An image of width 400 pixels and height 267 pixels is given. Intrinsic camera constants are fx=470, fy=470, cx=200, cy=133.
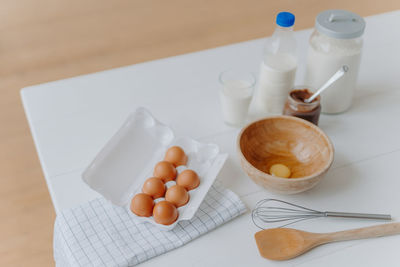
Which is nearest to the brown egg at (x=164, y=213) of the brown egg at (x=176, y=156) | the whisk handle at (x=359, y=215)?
the brown egg at (x=176, y=156)

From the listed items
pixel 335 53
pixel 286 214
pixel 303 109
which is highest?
pixel 335 53

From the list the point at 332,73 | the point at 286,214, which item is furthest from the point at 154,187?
the point at 332,73

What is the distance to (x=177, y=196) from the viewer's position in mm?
1046

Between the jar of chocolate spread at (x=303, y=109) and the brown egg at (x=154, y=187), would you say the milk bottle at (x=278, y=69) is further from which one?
the brown egg at (x=154, y=187)

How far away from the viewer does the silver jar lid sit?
1.21 meters

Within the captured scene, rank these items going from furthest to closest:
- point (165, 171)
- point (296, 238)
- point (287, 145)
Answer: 1. point (287, 145)
2. point (165, 171)
3. point (296, 238)

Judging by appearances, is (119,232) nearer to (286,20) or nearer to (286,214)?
(286,214)

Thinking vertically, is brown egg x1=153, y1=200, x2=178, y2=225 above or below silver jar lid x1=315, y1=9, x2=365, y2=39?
below

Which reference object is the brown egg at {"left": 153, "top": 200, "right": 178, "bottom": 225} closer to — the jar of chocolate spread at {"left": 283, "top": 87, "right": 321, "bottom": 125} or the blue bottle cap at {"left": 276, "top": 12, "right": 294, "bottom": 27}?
the jar of chocolate spread at {"left": 283, "top": 87, "right": 321, "bottom": 125}

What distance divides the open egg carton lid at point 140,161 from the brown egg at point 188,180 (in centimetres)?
1

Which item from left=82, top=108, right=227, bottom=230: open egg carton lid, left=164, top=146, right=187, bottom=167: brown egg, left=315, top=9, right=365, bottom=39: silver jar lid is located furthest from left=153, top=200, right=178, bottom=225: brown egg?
left=315, top=9, right=365, bottom=39: silver jar lid

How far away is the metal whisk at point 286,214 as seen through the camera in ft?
3.43

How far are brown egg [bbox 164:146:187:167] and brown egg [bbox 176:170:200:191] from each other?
5 centimetres

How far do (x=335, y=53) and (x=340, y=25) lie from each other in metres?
0.07
